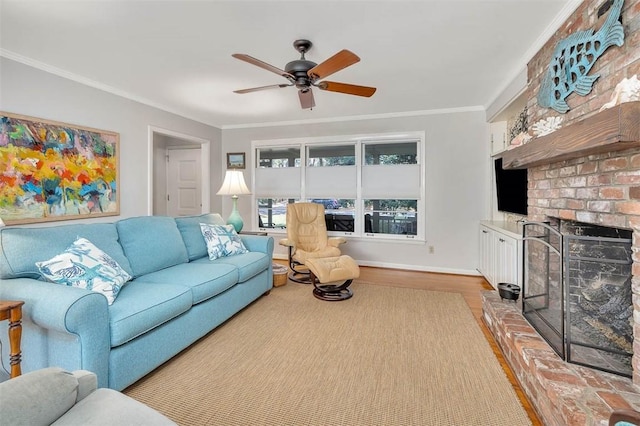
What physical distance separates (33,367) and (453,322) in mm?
3019

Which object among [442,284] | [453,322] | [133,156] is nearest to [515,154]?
[453,322]

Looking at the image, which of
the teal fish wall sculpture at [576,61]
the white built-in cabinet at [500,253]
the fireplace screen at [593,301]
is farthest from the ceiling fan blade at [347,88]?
the white built-in cabinet at [500,253]

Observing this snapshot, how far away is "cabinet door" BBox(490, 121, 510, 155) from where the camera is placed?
12.6ft

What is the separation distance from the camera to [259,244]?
139 inches

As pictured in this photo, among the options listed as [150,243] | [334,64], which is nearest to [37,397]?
[150,243]

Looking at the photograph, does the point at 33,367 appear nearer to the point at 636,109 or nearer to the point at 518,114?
the point at 636,109

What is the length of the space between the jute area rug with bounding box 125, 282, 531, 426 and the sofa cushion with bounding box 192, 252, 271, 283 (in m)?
0.39

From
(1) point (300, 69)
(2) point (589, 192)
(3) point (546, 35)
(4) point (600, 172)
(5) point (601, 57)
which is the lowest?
(2) point (589, 192)

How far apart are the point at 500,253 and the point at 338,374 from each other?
92.0 inches

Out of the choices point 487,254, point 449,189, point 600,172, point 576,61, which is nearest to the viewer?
point 600,172

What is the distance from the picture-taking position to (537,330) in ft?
6.62

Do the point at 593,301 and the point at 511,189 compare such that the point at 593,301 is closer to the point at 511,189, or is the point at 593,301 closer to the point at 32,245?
the point at 511,189

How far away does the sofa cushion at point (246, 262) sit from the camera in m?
2.90

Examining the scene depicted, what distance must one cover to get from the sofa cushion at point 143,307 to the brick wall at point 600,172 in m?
2.54
